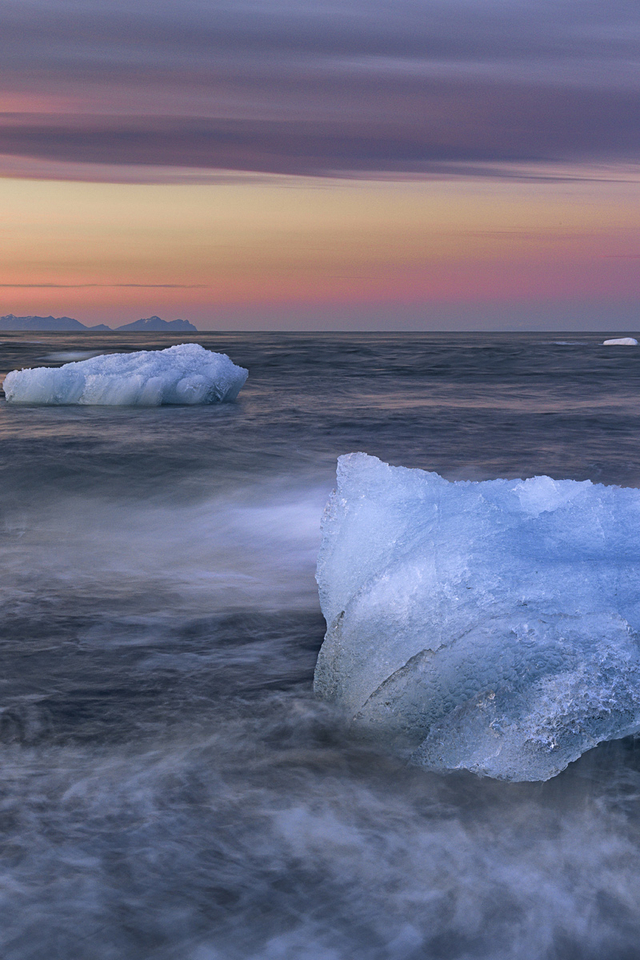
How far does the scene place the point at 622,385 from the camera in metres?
23.1

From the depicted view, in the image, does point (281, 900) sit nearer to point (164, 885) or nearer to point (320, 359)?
point (164, 885)

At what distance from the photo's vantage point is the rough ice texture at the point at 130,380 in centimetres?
1609

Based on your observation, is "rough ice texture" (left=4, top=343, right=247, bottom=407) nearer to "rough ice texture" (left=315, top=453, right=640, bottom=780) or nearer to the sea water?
the sea water

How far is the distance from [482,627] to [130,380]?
13.9 meters

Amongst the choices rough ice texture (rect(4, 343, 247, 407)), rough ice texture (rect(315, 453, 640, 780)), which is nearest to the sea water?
rough ice texture (rect(315, 453, 640, 780))

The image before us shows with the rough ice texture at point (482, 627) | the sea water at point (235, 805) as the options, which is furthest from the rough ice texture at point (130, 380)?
the rough ice texture at point (482, 627)

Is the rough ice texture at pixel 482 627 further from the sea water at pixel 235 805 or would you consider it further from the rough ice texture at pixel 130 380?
the rough ice texture at pixel 130 380

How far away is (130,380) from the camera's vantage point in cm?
1591

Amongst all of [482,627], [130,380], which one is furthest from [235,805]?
[130,380]

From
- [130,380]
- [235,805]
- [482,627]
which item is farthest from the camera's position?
[130,380]

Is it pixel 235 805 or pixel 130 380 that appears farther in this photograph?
pixel 130 380

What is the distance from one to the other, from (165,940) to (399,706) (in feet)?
3.89

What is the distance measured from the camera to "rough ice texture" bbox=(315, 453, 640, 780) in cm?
287

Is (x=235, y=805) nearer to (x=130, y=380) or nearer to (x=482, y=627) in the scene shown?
(x=482, y=627)
